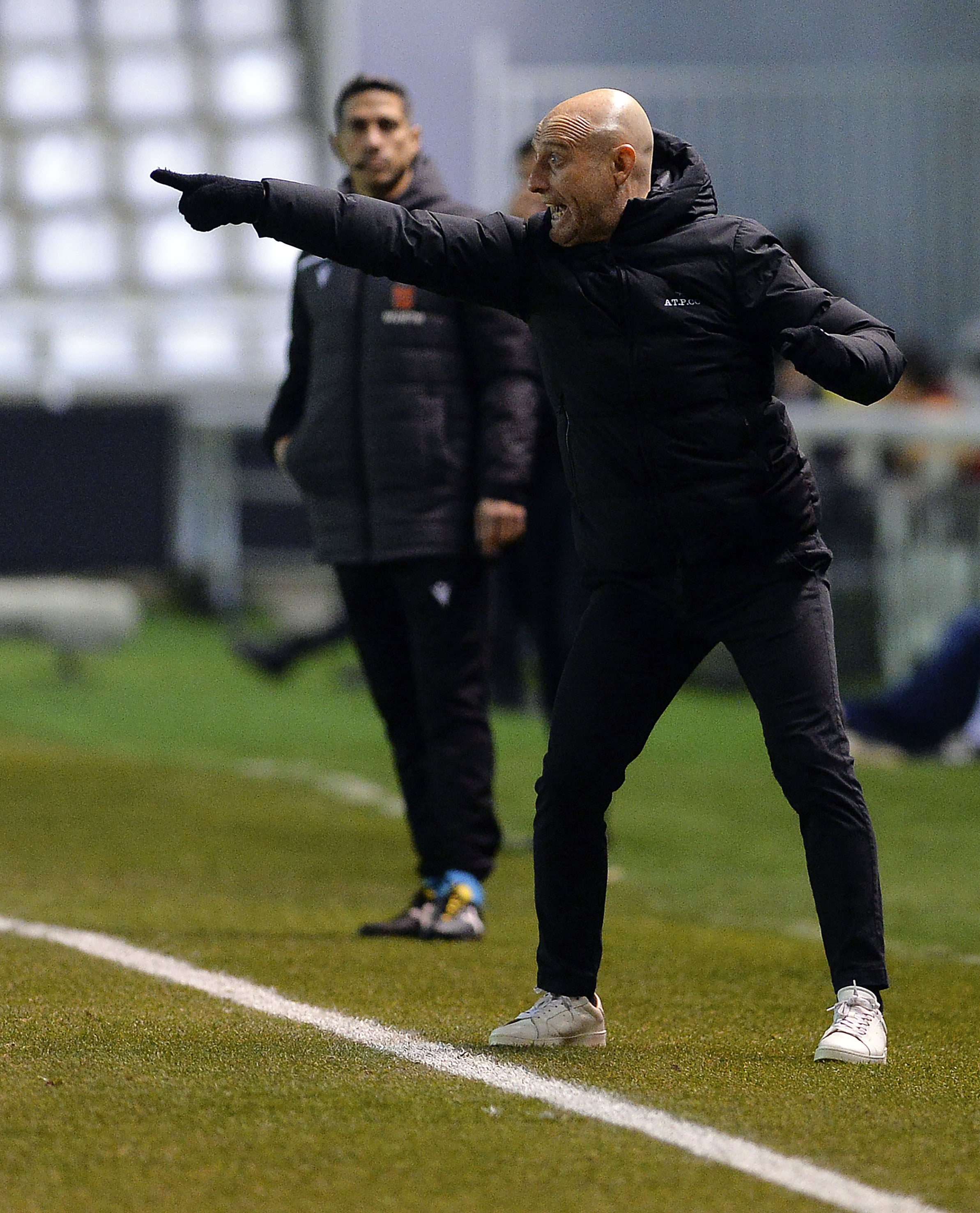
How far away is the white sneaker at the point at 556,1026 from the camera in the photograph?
11.1 feet

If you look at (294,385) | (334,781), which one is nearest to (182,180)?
(294,385)

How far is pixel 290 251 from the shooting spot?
17797 millimetres

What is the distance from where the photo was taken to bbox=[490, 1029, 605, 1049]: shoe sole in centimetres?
338

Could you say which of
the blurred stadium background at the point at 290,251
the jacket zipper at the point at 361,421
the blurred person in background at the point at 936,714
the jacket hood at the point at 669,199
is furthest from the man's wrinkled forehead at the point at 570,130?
the blurred stadium background at the point at 290,251

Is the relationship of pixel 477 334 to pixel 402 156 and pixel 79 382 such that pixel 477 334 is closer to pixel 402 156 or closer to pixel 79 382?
pixel 402 156

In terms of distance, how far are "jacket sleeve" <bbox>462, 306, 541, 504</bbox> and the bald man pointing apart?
1.21 m

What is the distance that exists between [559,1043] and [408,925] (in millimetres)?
1323

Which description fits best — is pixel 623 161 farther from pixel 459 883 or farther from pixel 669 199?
pixel 459 883

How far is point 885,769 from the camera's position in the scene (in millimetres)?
8250

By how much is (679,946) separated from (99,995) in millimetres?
1599

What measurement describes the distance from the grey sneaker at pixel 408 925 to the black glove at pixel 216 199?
2089 mm

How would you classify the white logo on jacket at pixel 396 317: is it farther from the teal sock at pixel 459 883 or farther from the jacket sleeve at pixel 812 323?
the jacket sleeve at pixel 812 323

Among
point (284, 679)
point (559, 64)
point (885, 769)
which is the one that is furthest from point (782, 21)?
point (885, 769)

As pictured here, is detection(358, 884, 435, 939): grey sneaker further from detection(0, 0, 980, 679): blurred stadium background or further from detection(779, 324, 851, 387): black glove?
detection(0, 0, 980, 679): blurred stadium background
